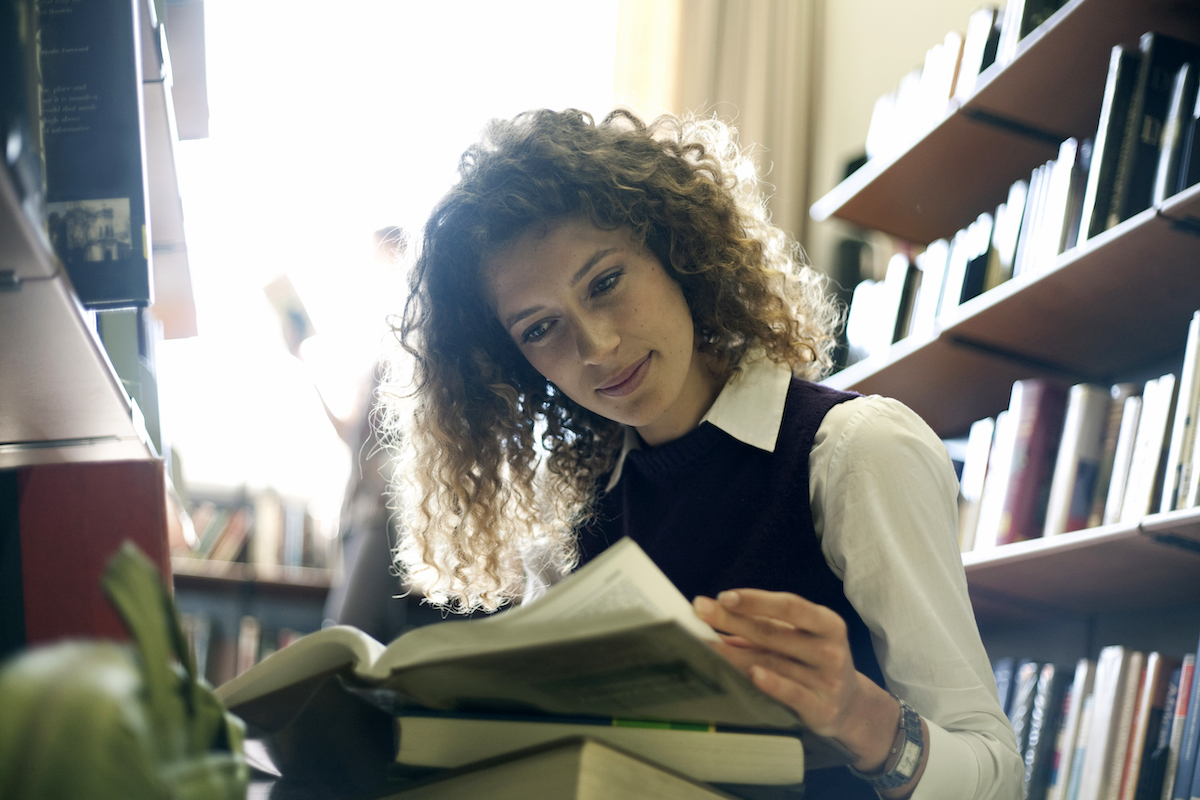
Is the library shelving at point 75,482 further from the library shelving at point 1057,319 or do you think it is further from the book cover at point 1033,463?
the book cover at point 1033,463

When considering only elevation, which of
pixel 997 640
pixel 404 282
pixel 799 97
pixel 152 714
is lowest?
pixel 997 640

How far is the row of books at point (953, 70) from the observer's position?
59.2 inches

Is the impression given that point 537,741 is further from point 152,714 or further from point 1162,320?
point 1162,320

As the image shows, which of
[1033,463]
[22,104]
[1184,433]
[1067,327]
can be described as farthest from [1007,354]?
[22,104]

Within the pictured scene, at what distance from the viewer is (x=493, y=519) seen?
4.05ft

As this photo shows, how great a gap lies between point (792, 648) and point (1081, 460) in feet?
3.38

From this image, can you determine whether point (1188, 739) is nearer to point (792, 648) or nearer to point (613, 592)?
point (792, 648)

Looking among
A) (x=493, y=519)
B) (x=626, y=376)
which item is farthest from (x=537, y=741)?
(x=493, y=519)

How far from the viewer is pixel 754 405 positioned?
0.98m

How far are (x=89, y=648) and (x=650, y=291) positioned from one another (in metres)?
0.82

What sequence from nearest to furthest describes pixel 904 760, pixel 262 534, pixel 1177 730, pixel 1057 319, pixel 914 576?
pixel 904 760
pixel 914 576
pixel 1177 730
pixel 1057 319
pixel 262 534

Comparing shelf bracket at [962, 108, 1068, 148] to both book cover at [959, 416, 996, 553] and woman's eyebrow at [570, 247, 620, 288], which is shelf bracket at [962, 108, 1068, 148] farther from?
woman's eyebrow at [570, 247, 620, 288]

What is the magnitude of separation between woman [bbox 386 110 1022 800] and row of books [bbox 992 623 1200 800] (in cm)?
51

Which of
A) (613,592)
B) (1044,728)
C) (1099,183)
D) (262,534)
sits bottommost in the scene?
(262,534)
